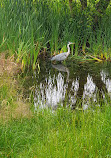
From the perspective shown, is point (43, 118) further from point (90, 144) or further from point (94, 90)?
point (94, 90)

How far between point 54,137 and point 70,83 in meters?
3.10

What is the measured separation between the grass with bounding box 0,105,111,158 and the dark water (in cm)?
48

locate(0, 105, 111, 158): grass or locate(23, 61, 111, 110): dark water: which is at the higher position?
locate(0, 105, 111, 158): grass

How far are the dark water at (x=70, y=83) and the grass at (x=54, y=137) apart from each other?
0.48m

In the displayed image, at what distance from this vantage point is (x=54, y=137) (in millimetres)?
2551

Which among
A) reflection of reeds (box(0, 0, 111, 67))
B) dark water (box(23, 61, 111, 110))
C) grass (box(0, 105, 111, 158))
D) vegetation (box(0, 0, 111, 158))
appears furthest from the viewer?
reflection of reeds (box(0, 0, 111, 67))

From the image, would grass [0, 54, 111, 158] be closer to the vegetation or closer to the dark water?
the vegetation

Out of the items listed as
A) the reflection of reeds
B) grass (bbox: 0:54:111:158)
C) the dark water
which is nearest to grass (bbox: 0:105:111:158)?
grass (bbox: 0:54:111:158)

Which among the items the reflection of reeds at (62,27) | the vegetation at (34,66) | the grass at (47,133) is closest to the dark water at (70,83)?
the vegetation at (34,66)

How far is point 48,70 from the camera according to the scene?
6.85 m

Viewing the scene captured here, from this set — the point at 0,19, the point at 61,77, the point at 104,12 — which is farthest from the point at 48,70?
the point at 104,12

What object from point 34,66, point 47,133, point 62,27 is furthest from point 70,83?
point 62,27

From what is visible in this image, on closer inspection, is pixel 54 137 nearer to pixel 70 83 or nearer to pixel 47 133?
pixel 47 133

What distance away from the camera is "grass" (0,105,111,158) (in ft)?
7.82
